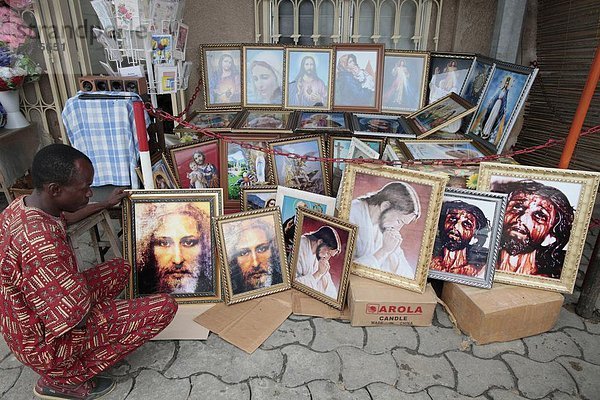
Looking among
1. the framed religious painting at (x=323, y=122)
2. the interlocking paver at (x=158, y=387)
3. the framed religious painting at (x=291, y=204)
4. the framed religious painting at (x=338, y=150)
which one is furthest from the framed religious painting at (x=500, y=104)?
the interlocking paver at (x=158, y=387)

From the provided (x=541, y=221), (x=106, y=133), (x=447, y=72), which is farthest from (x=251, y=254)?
(x=447, y=72)

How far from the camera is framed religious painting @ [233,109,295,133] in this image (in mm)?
3552

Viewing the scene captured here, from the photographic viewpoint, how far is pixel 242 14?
434 centimetres

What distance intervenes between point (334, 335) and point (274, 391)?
0.57m

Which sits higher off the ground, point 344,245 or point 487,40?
point 487,40

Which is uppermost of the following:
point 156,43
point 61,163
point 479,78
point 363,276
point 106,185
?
point 156,43

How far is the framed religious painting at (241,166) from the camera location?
3.53 metres

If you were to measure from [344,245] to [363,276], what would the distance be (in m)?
0.29

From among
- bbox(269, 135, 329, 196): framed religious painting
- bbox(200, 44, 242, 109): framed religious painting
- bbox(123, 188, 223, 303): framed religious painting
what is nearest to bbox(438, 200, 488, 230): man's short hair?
bbox(269, 135, 329, 196): framed religious painting

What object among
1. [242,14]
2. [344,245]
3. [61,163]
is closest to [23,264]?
[61,163]

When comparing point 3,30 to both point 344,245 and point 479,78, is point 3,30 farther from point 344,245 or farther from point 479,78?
point 479,78

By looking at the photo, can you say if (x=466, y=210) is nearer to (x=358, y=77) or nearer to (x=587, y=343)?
(x=587, y=343)

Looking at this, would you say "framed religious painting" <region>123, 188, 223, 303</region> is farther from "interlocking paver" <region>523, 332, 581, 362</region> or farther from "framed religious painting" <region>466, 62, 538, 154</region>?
"framed religious painting" <region>466, 62, 538, 154</region>

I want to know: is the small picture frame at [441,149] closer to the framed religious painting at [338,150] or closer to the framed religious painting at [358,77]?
the framed religious painting at [338,150]
